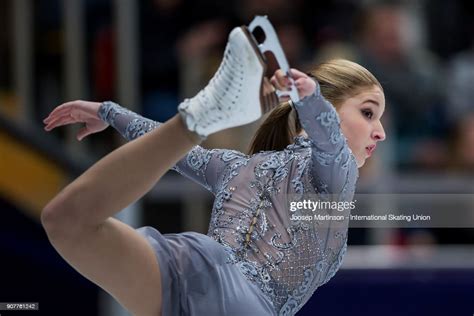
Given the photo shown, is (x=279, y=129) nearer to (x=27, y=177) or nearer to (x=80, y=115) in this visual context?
(x=80, y=115)

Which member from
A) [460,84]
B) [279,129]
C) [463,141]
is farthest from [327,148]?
[460,84]

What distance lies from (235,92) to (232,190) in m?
0.44

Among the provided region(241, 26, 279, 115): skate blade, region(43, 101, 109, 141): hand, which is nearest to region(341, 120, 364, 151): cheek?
region(241, 26, 279, 115): skate blade

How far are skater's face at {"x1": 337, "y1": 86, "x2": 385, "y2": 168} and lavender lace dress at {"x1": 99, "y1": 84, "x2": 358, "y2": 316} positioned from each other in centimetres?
9

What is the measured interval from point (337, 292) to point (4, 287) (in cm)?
91

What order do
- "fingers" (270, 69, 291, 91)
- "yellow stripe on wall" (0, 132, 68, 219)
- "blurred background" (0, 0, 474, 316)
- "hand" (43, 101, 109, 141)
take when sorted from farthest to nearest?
"yellow stripe on wall" (0, 132, 68, 219)
"blurred background" (0, 0, 474, 316)
"hand" (43, 101, 109, 141)
"fingers" (270, 69, 291, 91)

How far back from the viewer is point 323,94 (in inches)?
82.0

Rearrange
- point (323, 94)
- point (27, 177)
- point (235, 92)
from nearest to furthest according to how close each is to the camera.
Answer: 1. point (235, 92)
2. point (323, 94)
3. point (27, 177)

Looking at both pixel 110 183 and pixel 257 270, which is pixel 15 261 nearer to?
pixel 257 270

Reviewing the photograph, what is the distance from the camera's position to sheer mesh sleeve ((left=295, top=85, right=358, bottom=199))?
5.90 feet

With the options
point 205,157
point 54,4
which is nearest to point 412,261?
point 205,157

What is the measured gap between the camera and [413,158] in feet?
10.5

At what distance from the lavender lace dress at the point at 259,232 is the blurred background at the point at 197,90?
53cm

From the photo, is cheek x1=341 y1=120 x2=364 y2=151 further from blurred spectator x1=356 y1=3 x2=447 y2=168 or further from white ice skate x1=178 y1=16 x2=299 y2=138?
blurred spectator x1=356 y1=3 x2=447 y2=168
